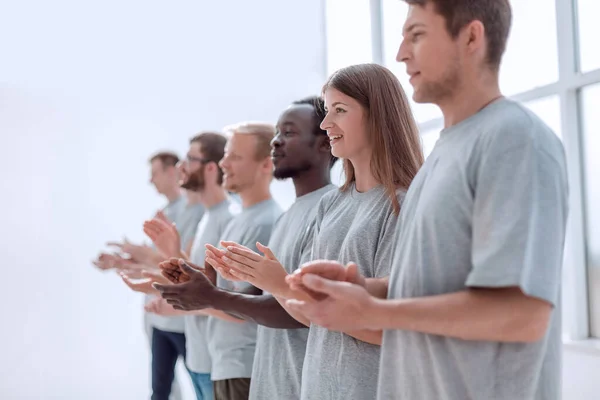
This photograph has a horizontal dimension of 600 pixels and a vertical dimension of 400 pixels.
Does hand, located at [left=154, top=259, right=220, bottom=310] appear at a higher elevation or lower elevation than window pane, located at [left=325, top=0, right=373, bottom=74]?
lower

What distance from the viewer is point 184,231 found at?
3908 mm

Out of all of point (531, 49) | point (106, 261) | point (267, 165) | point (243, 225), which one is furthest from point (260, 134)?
point (106, 261)

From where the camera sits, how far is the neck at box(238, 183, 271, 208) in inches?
109

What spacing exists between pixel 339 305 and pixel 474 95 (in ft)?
1.43

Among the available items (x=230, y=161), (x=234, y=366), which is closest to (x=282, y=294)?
(x=234, y=366)

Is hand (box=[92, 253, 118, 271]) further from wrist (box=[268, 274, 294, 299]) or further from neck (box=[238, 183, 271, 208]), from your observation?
wrist (box=[268, 274, 294, 299])

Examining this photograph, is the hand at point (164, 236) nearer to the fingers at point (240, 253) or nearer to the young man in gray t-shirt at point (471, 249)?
the fingers at point (240, 253)

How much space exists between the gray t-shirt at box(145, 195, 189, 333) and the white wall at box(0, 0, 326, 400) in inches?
38.1

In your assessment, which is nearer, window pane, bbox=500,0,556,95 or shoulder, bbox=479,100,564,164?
shoulder, bbox=479,100,564,164

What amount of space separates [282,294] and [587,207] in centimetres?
132

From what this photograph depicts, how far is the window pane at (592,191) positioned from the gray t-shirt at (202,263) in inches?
60.1

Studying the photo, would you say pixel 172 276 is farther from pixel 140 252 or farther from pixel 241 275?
pixel 140 252

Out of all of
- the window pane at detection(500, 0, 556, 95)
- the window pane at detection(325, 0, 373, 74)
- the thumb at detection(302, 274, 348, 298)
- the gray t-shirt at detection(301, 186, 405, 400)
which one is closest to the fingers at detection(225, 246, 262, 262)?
the gray t-shirt at detection(301, 186, 405, 400)

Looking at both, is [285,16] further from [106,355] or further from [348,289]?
[348,289]
